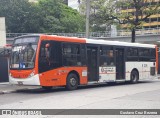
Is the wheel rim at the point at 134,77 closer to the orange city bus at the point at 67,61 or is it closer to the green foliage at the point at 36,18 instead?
the orange city bus at the point at 67,61

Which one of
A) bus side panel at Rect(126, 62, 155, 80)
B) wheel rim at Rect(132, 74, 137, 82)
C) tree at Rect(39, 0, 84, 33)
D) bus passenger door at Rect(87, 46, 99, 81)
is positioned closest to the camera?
bus passenger door at Rect(87, 46, 99, 81)

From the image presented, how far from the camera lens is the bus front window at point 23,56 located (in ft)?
60.7

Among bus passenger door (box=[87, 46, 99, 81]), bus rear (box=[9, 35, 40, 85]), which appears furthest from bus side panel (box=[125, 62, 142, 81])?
bus rear (box=[9, 35, 40, 85])

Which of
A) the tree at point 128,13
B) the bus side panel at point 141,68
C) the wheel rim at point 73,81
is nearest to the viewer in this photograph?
the wheel rim at point 73,81

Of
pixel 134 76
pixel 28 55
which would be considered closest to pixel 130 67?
pixel 134 76

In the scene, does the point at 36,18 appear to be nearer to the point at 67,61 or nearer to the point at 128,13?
the point at 128,13

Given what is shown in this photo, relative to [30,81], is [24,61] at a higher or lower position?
higher

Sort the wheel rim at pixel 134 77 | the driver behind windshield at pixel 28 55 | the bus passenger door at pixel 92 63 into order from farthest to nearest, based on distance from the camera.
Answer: the wheel rim at pixel 134 77
the bus passenger door at pixel 92 63
the driver behind windshield at pixel 28 55

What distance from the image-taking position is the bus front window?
18500mm

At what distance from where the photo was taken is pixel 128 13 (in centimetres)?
4034

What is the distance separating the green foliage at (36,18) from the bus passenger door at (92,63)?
60.4m

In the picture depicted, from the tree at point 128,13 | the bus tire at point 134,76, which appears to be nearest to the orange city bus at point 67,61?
the bus tire at point 134,76

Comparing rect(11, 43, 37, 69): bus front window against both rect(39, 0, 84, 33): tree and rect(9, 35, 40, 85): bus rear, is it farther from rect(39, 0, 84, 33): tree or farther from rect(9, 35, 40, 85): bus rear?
rect(39, 0, 84, 33): tree

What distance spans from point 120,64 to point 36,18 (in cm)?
6044
